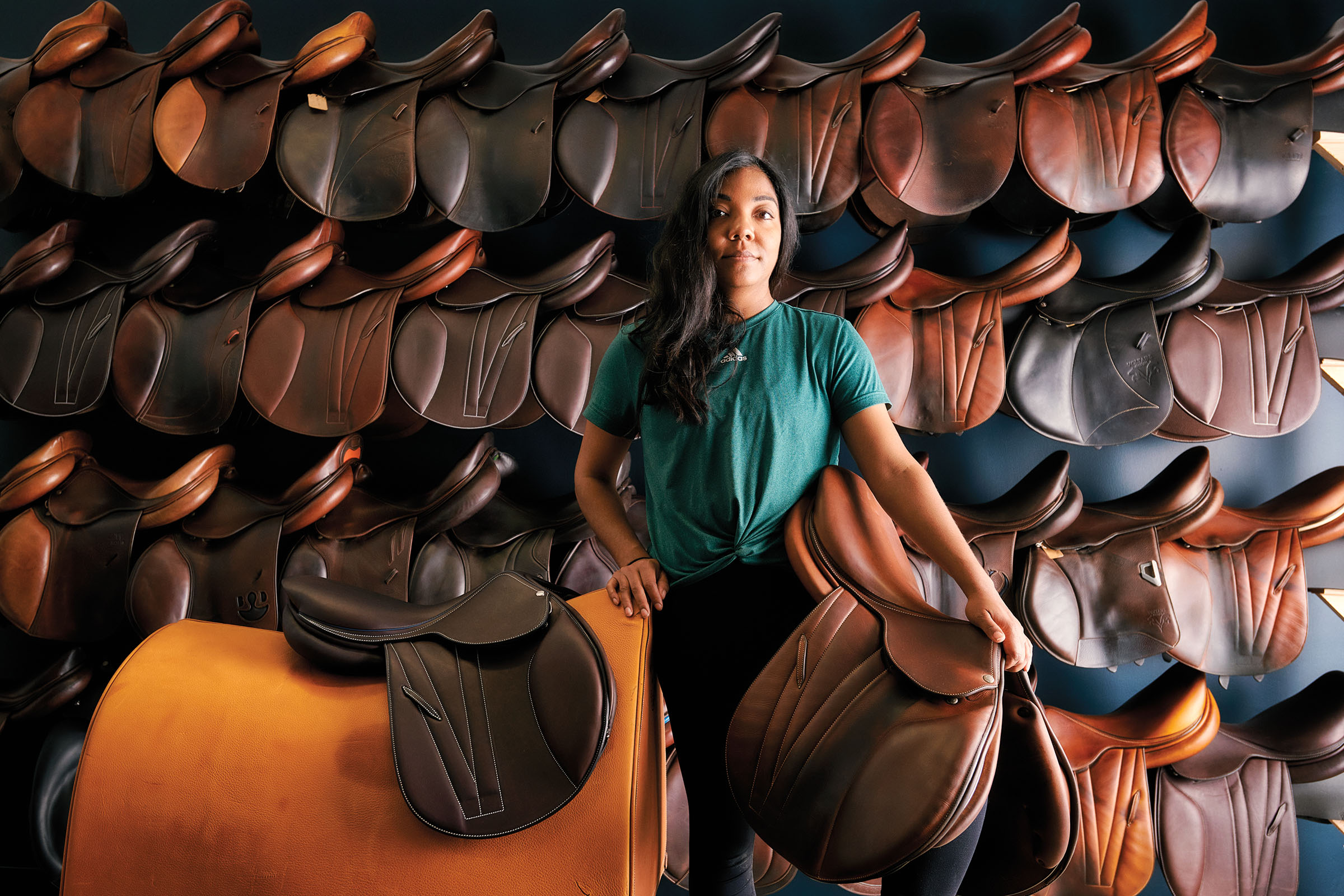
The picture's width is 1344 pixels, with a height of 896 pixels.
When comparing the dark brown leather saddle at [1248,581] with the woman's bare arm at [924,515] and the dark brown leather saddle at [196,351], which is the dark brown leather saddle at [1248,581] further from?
the dark brown leather saddle at [196,351]

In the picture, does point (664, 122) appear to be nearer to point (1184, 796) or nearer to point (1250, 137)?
point (1250, 137)

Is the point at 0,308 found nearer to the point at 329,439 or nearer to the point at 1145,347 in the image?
the point at 329,439

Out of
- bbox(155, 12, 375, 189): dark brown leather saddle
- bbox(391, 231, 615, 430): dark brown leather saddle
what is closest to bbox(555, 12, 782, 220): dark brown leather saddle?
bbox(391, 231, 615, 430): dark brown leather saddle

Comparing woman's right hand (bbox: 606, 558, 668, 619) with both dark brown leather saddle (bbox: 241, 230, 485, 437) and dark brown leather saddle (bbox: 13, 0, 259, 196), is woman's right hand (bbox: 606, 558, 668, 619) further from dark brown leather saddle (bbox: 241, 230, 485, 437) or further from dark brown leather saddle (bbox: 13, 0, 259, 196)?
dark brown leather saddle (bbox: 13, 0, 259, 196)

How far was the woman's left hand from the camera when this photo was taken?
823 millimetres

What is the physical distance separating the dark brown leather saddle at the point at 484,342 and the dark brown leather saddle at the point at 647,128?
11 centimetres

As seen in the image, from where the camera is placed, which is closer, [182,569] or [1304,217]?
[182,569]

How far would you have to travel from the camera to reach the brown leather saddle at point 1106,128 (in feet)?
5.02

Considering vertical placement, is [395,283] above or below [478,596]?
above

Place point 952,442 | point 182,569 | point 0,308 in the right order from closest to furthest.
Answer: point 182,569 → point 0,308 → point 952,442

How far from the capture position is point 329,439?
1795 millimetres

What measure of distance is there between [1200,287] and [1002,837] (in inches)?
50.8

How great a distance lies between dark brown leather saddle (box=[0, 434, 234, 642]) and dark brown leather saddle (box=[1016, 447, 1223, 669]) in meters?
1.78

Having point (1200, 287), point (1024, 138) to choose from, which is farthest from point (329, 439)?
point (1200, 287)
